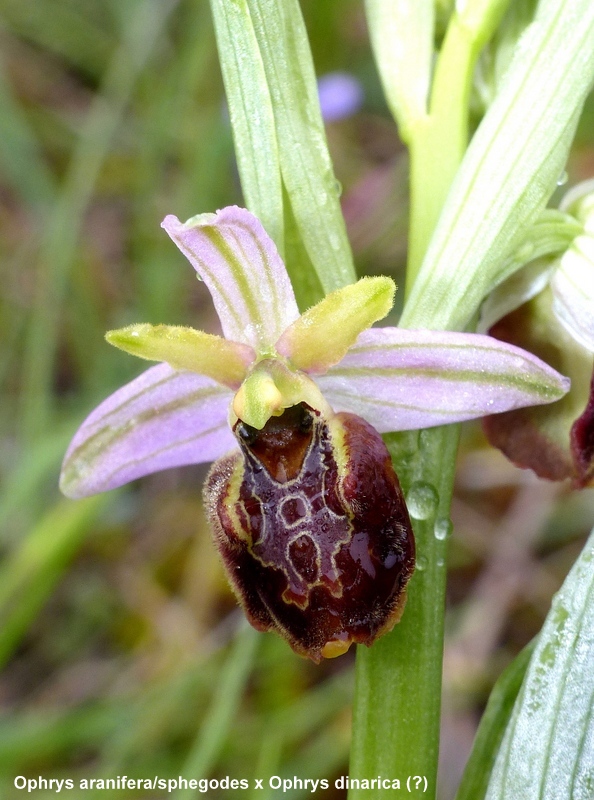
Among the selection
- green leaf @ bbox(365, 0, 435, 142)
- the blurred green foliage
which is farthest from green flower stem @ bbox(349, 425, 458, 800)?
the blurred green foliage

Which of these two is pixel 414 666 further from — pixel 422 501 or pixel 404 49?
pixel 404 49

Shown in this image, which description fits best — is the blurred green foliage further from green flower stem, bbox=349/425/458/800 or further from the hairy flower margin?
the hairy flower margin

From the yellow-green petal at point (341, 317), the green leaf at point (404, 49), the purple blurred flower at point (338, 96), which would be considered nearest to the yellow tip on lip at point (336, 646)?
the yellow-green petal at point (341, 317)

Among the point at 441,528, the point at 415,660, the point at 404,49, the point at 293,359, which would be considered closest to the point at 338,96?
the point at 404,49

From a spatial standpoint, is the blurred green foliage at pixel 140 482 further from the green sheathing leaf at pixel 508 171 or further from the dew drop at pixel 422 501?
the green sheathing leaf at pixel 508 171

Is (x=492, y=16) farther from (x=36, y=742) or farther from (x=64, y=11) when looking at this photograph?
(x=64, y=11)

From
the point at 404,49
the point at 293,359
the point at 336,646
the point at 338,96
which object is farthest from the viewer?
the point at 338,96
